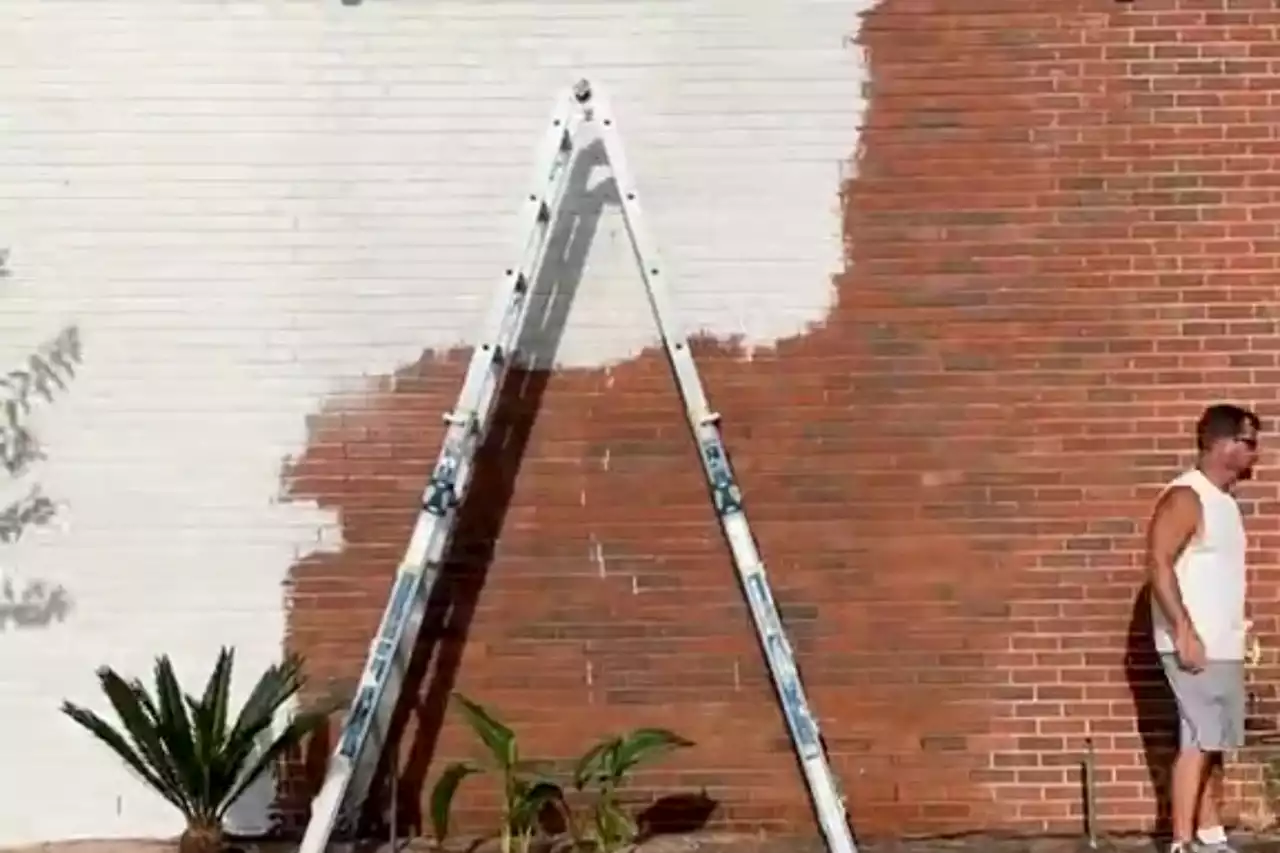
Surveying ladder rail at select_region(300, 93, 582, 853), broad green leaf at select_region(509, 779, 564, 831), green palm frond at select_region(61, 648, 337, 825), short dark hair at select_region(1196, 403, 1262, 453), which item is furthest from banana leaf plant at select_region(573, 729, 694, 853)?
short dark hair at select_region(1196, 403, 1262, 453)

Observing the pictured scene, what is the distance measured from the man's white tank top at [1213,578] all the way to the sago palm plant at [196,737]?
3489 millimetres

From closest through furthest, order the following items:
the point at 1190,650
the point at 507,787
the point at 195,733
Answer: the point at 1190,650 < the point at 195,733 < the point at 507,787

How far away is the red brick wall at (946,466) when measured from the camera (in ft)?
22.2

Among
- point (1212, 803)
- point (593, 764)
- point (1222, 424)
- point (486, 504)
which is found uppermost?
point (1222, 424)

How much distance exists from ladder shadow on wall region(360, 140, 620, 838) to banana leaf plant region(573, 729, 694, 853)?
0.70 meters

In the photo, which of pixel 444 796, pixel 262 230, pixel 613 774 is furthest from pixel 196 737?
pixel 262 230

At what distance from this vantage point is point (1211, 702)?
20.3 ft

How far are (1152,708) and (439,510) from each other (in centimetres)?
309

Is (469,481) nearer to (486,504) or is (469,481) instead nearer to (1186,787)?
(486,504)

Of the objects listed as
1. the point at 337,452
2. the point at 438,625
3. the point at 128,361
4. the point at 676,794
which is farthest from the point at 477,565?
the point at 128,361

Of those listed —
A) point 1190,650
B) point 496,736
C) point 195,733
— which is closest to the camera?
point 1190,650

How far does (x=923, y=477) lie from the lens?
6781 millimetres

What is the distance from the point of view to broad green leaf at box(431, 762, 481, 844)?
21.2ft

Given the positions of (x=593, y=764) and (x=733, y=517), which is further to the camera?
(x=593, y=764)
